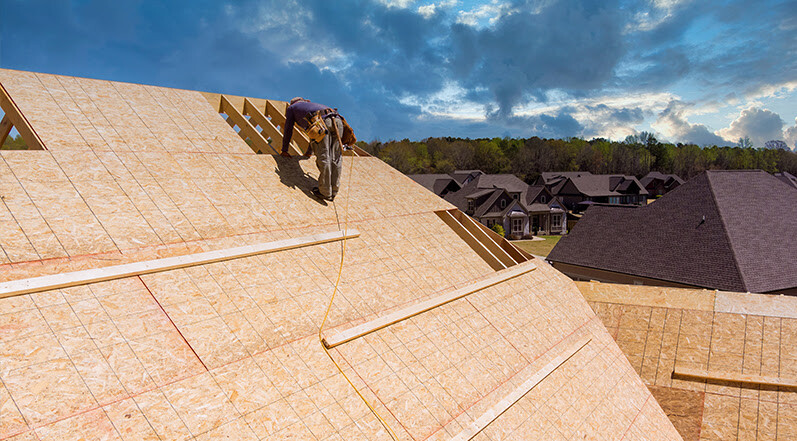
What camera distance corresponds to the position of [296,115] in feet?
25.4

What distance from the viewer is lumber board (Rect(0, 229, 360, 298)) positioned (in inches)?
141

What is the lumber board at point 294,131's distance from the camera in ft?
28.1

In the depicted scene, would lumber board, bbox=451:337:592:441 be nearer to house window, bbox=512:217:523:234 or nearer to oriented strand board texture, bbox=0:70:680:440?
oriented strand board texture, bbox=0:70:680:440

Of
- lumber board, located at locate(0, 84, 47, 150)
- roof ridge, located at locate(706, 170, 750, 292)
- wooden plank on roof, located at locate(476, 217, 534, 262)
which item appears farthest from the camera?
roof ridge, located at locate(706, 170, 750, 292)

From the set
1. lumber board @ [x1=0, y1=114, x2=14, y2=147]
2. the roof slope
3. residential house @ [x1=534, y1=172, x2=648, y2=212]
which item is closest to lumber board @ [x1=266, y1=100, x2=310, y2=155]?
lumber board @ [x1=0, y1=114, x2=14, y2=147]

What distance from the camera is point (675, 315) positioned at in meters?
8.41

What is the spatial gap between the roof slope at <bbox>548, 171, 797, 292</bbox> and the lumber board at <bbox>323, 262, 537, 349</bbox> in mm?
11151

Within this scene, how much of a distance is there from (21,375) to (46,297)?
32.6 inches

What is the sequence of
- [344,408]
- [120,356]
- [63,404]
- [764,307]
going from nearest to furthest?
[63,404], [120,356], [344,408], [764,307]

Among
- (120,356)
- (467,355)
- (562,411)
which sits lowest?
(562,411)

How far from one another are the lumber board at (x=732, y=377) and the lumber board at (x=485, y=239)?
3.63 meters

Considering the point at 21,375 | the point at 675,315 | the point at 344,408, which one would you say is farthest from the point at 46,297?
the point at 675,315

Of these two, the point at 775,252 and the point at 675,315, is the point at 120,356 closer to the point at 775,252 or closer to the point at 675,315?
the point at 675,315

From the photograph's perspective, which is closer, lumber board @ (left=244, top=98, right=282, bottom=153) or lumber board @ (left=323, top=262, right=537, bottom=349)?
lumber board @ (left=323, top=262, right=537, bottom=349)
